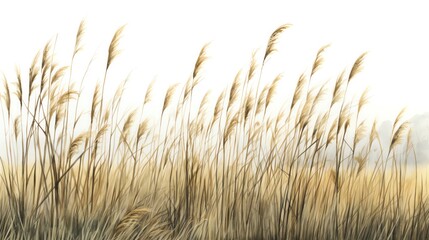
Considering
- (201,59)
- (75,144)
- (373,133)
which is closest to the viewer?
(75,144)

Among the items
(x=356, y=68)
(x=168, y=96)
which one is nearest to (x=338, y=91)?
(x=356, y=68)

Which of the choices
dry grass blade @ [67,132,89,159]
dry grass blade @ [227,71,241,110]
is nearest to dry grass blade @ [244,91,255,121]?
dry grass blade @ [227,71,241,110]

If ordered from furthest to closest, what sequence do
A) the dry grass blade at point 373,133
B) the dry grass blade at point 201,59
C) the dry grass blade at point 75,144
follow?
1. the dry grass blade at point 373,133
2. the dry grass blade at point 201,59
3. the dry grass blade at point 75,144

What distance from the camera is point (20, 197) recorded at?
4.11m

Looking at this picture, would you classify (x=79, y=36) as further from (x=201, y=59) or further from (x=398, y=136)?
(x=398, y=136)

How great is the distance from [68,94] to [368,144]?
7.41 ft

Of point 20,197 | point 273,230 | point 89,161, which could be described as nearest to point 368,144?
point 273,230

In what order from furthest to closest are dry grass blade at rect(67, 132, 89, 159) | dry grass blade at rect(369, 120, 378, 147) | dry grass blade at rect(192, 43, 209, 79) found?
dry grass blade at rect(369, 120, 378, 147) → dry grass blade at rect(192, 43, 209, 79) → dry grass blade at rect(67, 132, 89, 159)

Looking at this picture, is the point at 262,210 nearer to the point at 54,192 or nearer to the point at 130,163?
the point at 130,163

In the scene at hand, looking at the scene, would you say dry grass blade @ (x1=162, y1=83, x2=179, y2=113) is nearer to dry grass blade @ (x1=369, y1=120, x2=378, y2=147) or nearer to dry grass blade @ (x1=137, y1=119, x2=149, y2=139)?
dry grass blade @ (x1=137, y1=119, x2=149, y2=139)

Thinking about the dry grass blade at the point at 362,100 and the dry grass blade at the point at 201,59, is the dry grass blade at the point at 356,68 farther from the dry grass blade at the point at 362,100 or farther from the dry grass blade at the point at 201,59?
the dry grass blade at the point at 201,59

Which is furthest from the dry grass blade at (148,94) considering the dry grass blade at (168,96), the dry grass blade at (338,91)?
the dry grass blade at (338,91)

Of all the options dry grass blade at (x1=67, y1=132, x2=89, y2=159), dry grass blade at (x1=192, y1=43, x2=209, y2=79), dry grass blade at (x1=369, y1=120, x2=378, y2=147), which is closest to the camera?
dry grass blade at (x1=67, y1=132, x2=89, y2=159)

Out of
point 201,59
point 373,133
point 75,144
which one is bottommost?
point 75,144
